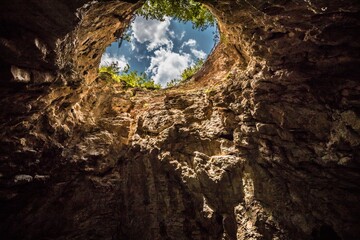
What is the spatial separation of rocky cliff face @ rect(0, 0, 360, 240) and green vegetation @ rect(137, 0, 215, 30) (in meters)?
1.26

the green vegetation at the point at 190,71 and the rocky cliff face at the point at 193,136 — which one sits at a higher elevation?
the green vegetation at the point at 190,71

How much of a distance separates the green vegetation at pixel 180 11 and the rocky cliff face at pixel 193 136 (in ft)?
4.14

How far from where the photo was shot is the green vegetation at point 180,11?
310 inches

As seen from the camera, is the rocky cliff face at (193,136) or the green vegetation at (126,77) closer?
the rocky cliff face at (193,136)

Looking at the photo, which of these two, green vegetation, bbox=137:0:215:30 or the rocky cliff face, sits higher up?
→ green vegetation, bbox=137:0:215:30

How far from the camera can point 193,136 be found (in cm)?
777

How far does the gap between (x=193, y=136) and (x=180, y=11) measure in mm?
4055

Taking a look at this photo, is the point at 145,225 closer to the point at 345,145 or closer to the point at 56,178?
the point at 56,178

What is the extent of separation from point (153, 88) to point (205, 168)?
523 cm

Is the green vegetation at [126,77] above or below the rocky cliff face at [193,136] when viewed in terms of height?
above

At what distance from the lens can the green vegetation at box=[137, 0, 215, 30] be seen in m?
7.86

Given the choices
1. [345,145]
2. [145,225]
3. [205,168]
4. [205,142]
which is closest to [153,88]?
[205,142]

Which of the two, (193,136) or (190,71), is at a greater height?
(190,71)

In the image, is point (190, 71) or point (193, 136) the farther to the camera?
point (190, 71)
